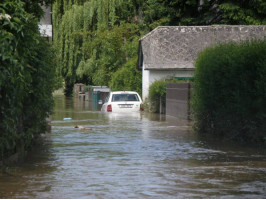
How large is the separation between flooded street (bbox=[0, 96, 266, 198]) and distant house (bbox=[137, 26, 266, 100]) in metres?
23.4

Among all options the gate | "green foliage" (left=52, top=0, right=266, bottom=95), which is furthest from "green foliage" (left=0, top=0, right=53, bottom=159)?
"green foliage" (left=52, top=0, right=266, bottom=95)

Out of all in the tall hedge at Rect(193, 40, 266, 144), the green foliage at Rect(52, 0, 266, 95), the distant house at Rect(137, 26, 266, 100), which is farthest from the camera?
the green foliage at Rect(52, 0, 266, 95)

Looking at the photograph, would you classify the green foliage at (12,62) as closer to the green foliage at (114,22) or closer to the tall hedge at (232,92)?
the tall hedge at (232,92)

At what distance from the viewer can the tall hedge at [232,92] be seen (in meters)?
16.0

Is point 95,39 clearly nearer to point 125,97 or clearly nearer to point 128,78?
point 128,78

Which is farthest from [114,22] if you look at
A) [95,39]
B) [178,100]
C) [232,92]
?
[232,92]

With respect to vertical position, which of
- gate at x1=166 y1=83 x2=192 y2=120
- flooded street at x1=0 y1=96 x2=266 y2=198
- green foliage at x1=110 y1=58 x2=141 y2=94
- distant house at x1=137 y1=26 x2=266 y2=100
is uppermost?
distant house at x1=137 y1=26 x2=266 y2=100

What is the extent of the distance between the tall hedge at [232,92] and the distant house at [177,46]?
70.4 ft

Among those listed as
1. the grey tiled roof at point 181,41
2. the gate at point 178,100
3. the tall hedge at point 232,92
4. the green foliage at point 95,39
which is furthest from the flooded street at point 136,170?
the green foliage at point 95,39

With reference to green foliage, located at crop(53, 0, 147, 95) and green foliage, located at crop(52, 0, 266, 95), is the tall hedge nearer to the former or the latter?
green foliage, located at crop(52, 0, 266, 95)

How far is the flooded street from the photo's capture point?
9.63 metres

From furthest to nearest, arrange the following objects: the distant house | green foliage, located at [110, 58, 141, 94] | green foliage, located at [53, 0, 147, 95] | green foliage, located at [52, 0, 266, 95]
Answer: green foliage, located at [53, 0, 147, 95]
green foliage, located at [52, 0, 266, 95]
green foliage, located at [110, 58, 141, 94]
the distant house

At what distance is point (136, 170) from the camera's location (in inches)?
472

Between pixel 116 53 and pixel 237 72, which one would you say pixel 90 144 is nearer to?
pixel 237 72
